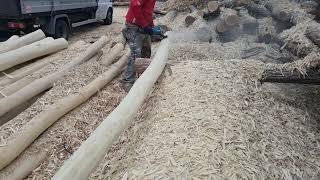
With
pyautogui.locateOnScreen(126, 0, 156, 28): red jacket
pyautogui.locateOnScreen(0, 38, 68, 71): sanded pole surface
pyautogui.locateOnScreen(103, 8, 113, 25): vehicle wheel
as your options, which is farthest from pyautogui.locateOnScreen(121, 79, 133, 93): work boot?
pyautogui.locateOnScreen(103, 8, 113, 25): vehicle wheel

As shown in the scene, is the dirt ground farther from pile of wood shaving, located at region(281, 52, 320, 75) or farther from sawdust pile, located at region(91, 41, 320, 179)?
pile of wood shaving, located at region(281, 52, 320, 75)

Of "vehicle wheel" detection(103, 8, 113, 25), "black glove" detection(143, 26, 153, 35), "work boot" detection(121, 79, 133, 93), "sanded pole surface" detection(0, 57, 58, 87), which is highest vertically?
"black glove" detection(143, 26, 153, 35)

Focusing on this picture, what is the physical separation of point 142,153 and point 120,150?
55 cm

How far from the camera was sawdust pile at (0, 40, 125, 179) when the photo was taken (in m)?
4.98

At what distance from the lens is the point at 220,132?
4508mm

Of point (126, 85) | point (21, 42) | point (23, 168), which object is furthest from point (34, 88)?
point (21, 42)

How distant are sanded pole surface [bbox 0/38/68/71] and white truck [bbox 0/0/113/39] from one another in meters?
2.49

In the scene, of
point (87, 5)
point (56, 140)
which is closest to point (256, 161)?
point (56, 140)

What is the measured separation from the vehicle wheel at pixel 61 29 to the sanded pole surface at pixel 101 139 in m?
7.00

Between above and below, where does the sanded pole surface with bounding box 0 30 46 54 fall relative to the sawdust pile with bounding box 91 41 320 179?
below

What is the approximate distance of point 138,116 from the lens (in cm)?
554

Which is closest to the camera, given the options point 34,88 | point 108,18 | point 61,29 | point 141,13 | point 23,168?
point 23,168

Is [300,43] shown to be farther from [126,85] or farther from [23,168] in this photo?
[23,168]

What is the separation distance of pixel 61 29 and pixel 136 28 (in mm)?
5573
